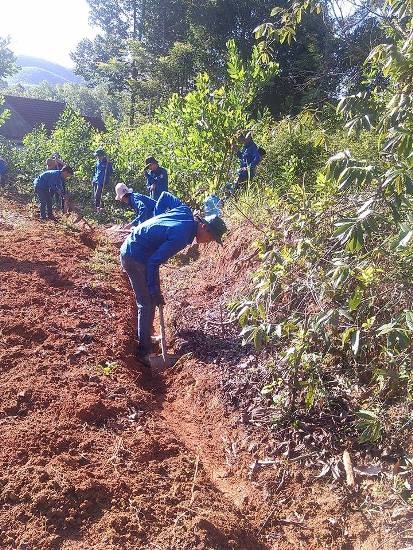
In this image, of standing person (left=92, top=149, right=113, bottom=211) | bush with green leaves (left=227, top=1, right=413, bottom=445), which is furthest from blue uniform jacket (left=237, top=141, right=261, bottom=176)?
standing person (left=92, top=149, right=113, bottom=211)

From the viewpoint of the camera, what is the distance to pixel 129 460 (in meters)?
2.88

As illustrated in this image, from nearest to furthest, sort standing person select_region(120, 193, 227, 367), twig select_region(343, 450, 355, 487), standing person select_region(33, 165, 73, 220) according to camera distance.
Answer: twig select_region(343, 450, 355, 487) < standing person select_region(120, 193, 227, 367) < standing person select_region(33, 165, 73, 220)

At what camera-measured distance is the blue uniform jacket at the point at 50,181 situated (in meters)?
9.57

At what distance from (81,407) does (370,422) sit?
78.5 inches

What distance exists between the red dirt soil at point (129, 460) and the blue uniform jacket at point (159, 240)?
2.79 feet

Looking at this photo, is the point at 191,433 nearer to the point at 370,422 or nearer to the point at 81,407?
the point at 81,407

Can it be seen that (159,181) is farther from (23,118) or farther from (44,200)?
(23,118)

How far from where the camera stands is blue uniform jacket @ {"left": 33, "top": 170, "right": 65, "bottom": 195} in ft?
31.4

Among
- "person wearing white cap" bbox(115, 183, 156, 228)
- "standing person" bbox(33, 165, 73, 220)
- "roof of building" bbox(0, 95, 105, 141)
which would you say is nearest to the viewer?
"person wearing white cap" bbox(115, 183, 156, 228)

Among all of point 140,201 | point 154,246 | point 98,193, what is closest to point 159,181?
point 140,201

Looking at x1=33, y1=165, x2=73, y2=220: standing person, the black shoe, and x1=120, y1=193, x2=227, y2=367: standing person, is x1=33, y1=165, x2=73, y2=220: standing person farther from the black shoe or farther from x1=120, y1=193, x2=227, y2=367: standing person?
the black shoe

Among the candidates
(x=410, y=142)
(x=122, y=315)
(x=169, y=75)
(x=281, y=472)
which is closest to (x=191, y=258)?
(x=122, y=315)

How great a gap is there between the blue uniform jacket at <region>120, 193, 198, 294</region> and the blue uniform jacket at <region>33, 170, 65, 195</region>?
5.86 meters

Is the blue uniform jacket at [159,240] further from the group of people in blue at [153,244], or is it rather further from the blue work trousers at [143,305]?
the blue work trousers at [143,305]
